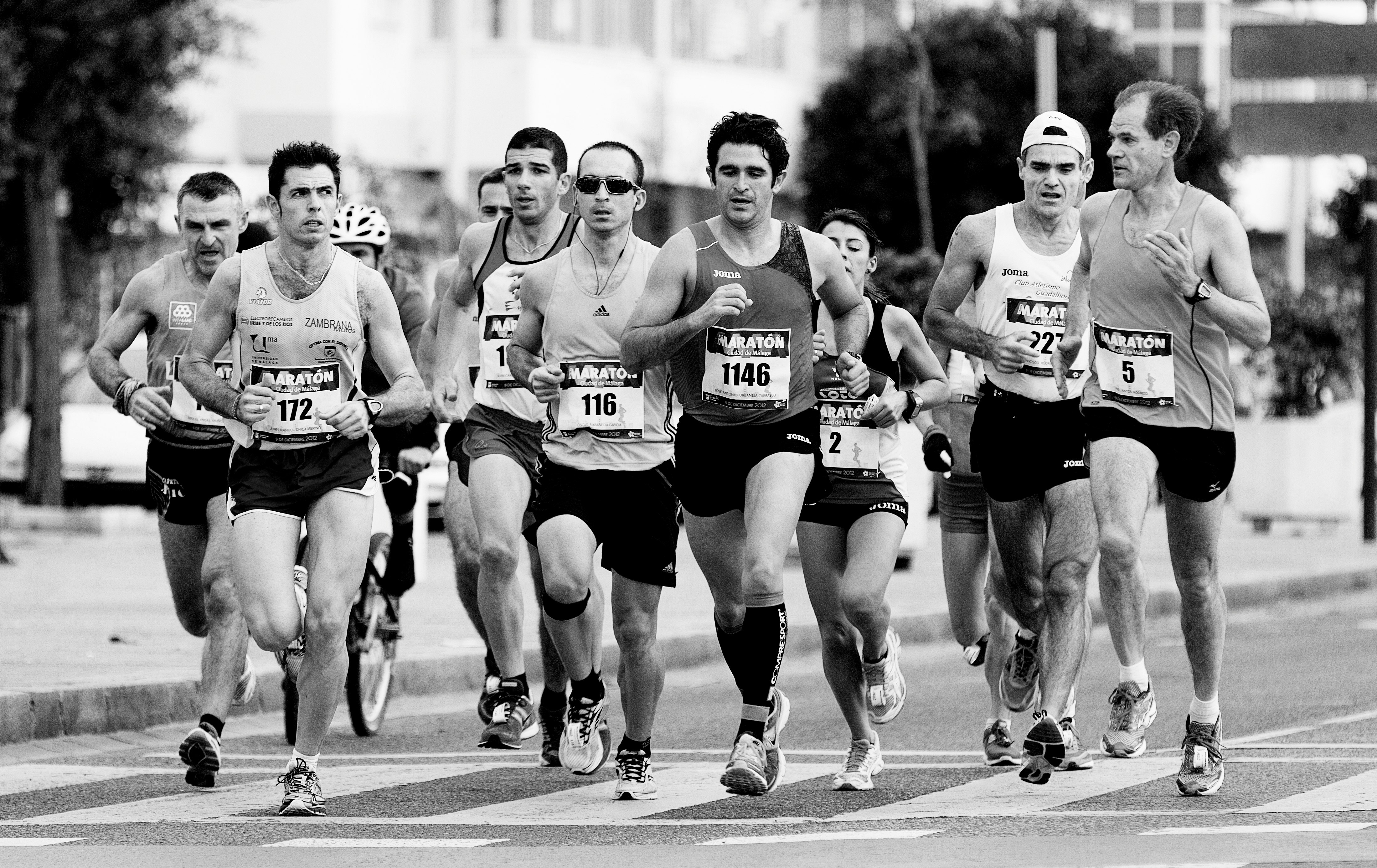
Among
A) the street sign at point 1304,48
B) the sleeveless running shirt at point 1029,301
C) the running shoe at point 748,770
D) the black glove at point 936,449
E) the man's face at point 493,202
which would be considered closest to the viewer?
the running shoe at point 748,770

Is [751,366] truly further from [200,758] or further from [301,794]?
[200,758]

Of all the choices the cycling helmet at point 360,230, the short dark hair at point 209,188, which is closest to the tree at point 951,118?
the cycling helmet at point 360,230

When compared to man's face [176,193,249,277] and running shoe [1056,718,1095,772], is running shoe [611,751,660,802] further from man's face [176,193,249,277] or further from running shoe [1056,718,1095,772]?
man's face [176,193,249,277]

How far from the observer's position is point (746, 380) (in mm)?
8141

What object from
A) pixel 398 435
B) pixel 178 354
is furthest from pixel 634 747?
pixel 398 435

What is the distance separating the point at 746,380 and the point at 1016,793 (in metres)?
1.63

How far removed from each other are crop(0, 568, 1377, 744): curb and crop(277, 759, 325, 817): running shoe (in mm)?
2454

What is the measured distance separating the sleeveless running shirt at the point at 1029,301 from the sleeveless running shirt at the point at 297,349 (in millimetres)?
2382

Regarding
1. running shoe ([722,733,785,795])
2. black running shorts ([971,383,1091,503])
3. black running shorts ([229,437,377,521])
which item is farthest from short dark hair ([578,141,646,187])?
running shoe ([722,733,785,795])

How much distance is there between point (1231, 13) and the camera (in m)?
73.4

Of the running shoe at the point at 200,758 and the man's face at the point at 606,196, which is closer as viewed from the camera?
the man's face at the point at 606,196

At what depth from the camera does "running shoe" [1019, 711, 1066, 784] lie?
8.16 metres

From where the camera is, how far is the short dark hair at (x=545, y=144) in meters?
9.91

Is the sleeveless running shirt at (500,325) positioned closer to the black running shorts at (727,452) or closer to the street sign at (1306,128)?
the black running shorts at (727,452)
